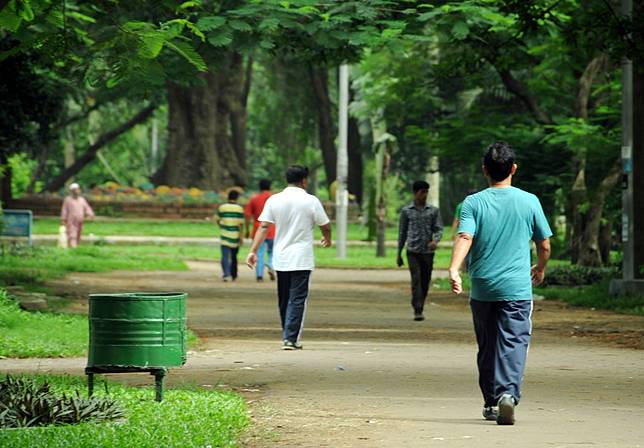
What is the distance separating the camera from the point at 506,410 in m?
10.2

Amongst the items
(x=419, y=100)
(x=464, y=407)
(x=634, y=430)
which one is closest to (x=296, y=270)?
(x=464, y=407)

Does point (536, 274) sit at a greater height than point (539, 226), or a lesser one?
lesser

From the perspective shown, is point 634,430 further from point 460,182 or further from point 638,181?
point 460,182

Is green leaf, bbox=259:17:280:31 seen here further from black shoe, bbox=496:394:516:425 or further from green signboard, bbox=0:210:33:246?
green signboard, bbox=0:210:33:246

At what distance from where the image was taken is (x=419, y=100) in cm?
4422

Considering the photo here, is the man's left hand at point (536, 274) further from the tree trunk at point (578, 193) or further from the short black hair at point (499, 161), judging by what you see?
the tree trunk at point (578, 193)

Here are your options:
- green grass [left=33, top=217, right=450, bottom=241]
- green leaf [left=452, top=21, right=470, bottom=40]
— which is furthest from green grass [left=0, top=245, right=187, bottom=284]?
green grass [left=33, top=217, right=450, bottom=241]

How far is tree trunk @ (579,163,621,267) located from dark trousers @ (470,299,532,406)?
63.8ft

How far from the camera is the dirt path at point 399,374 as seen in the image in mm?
9875

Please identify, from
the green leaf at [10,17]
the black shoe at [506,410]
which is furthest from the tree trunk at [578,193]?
the green leaf at [10,17]

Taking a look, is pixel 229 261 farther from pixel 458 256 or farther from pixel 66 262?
pixel 458 256

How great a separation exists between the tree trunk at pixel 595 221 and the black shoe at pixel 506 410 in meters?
19.9

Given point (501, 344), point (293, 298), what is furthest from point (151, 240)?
point (501, 344)

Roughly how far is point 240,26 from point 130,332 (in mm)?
8276
